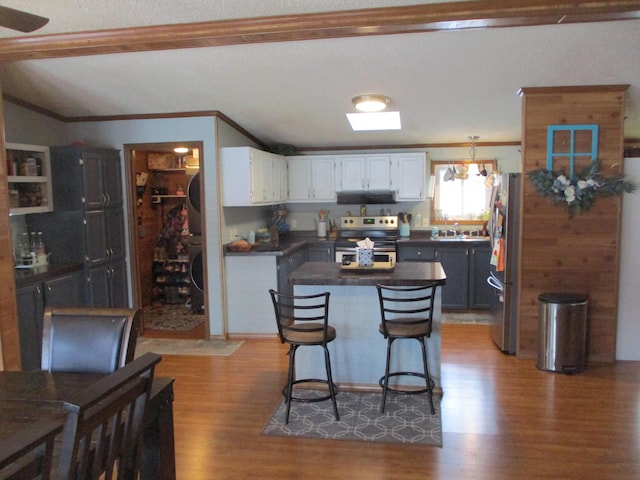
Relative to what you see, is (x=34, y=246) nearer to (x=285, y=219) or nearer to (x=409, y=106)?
(x=285, y=219)

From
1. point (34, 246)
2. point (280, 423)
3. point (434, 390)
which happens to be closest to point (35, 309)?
point (34, 246)

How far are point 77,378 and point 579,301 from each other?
377cm

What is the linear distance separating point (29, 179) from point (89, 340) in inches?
106

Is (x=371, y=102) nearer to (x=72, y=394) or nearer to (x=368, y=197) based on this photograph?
(x=368, y=197)

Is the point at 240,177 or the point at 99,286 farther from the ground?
the point at 240,177

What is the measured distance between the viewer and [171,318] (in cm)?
602

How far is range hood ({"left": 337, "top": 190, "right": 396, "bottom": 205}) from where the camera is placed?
6.55m

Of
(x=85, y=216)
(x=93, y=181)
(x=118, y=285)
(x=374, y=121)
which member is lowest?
(x=118, y=285)

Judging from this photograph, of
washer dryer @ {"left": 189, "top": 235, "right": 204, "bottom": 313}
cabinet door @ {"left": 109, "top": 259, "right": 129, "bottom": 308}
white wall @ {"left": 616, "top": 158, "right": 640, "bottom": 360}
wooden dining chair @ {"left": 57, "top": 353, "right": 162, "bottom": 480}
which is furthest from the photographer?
washer dryer @ {"left": 189, "top": 235, "right": 204, "bottom": 313}

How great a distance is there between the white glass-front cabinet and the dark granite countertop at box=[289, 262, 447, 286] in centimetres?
249

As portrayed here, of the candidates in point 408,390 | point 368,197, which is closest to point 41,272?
point 408,390

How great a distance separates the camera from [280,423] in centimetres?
327

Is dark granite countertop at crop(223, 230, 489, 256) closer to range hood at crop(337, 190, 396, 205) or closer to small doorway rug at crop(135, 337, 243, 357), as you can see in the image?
range hood at crop(337, 190, 396, 205)

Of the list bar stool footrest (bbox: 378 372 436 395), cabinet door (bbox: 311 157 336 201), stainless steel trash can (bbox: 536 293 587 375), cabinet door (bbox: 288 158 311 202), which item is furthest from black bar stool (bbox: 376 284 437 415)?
cabinet door (bbox: 288 158 311 202)
